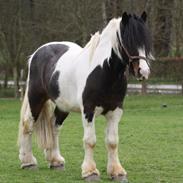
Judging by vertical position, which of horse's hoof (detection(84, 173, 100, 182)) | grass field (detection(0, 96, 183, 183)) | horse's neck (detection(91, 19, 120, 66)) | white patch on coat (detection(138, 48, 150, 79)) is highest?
horse's neck (detection(91, 19, 120, 66))

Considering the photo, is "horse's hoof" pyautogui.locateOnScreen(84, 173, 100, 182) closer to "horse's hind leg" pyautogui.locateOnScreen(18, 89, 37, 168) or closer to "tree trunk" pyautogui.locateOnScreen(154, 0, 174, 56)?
"horse's hind leg" pyautogui.locateOnScreen(18, 89, 37, 168)

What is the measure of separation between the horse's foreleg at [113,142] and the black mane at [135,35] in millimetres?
1003

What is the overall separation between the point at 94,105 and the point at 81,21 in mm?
19608

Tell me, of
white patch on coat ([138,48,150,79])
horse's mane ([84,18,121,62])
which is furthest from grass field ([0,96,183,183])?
horse's mane ([84,18,121,62])

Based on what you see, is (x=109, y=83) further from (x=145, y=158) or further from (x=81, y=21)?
(x=81, y=21)

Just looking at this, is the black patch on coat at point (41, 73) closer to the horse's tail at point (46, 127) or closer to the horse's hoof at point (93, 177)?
the horse's tail at point (46, 127)

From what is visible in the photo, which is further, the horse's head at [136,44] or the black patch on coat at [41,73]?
the black patch on coat at [41,73]

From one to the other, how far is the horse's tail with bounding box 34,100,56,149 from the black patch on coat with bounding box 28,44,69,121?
0.10m

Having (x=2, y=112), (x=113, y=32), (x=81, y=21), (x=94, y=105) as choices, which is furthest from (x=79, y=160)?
(x=81, y=21)

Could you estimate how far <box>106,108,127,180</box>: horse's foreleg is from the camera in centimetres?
742

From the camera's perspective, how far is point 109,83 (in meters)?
7.19

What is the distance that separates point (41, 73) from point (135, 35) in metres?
2.15

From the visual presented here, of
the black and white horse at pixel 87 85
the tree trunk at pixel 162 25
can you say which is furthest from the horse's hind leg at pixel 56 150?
the tree trunk at pixel 162 25

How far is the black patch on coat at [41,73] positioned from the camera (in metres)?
8.27
